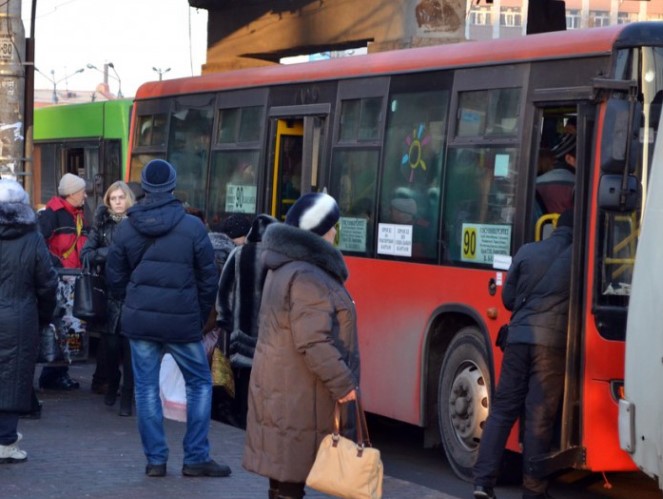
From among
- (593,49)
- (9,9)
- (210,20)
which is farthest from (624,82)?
(210,20)

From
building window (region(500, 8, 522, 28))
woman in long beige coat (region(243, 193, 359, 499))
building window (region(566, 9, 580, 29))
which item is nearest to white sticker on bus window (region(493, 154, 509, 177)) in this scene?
woman in long beige coat (region(243, 193, 359, 499))

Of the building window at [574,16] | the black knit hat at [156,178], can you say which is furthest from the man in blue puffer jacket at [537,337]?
the building window at [574,16]

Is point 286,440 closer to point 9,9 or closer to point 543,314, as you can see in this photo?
point 543,314

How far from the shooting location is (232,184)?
13070 mm

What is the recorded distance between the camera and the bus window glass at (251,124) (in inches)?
500

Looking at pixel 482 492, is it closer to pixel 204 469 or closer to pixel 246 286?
pixel 204 469

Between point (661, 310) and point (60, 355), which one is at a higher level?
point (661, 310)

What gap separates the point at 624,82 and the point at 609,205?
0.70m

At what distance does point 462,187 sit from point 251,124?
3515 mm

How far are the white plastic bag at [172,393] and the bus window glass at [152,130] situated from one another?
Result: 5450 millimetres

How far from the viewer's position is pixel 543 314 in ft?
26.8

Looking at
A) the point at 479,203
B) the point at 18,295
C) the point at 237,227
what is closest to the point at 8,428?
the point at 18,295

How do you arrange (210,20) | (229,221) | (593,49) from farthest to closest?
(210,20)
(229,221)
(593,49)

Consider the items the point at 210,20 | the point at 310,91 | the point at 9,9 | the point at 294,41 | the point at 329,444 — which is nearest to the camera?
the point at 329,444
